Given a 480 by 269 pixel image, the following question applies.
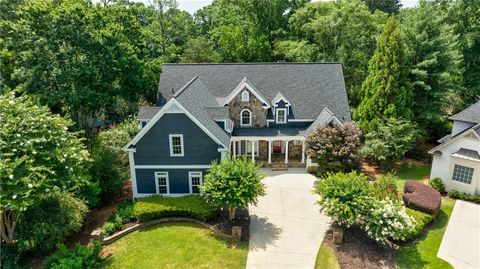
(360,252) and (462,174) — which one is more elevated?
(462,174)

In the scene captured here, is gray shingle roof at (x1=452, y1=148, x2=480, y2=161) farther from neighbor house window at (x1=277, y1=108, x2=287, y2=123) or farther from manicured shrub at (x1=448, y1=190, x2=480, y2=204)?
neighbor house window at (x1=277, y1=108, x2=287, y2=123)

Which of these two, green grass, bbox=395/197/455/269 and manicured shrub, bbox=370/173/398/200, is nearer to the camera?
green grass, bbox=395/197/455/269

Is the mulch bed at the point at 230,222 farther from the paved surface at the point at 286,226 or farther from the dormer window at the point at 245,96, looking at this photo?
the dormer window at the point at 245,96

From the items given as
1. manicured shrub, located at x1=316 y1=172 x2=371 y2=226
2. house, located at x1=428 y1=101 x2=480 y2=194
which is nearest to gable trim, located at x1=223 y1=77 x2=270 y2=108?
manicured shrub, located at x1=316 y1=172 x2=371 y2=226

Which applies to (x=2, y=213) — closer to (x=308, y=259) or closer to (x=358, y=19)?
(x=308, y=259)

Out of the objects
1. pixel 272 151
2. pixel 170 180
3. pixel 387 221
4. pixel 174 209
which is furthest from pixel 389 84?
→ pixel 174 209

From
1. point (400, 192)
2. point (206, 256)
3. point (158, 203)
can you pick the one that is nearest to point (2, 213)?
point (158, 203)

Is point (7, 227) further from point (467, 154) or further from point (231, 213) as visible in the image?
point (467, 154)
